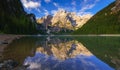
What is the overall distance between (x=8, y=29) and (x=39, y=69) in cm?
15607

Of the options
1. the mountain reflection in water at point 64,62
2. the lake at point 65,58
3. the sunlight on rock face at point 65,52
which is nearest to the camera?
the mountain reflection in water at point 64,62

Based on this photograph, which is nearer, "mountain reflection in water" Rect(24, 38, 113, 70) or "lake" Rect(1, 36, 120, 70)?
"mountain reflection in water" Rect(24, 38, 113, 70)

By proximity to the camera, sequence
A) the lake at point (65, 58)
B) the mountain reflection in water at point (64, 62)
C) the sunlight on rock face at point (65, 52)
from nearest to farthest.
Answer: the mountain reflection in water at point (64, 62)
the lake at point (65, 58)
the sunlight on rock face at point (65, 52)

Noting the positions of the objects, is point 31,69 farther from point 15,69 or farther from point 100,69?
point 100,69

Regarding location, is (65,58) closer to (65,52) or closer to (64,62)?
(64,62)

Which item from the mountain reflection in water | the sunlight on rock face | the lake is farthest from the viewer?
the sunlight on rock face

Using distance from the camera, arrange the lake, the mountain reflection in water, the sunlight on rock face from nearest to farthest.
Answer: the mountain reflection in water → the lake → the sunlight on rock face

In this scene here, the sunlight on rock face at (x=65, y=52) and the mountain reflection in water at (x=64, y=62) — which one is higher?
the mountain reflection in water at (x=64, y=62)

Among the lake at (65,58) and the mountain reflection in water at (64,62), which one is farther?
the lake at (65,58)

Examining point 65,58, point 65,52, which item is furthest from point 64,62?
point 65,52

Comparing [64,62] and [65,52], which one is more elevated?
[64,62]

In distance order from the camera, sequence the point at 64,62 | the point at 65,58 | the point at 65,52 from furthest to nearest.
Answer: the point at 65,52 → the point at 65,58 → the point at 64,62

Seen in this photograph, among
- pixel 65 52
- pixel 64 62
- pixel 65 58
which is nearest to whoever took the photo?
pixel 64 62

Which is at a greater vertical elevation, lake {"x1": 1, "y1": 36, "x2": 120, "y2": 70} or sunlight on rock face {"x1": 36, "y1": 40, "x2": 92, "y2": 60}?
lake {"x1": 1, "y1": 36, "x2": 120, "y2": 70}
